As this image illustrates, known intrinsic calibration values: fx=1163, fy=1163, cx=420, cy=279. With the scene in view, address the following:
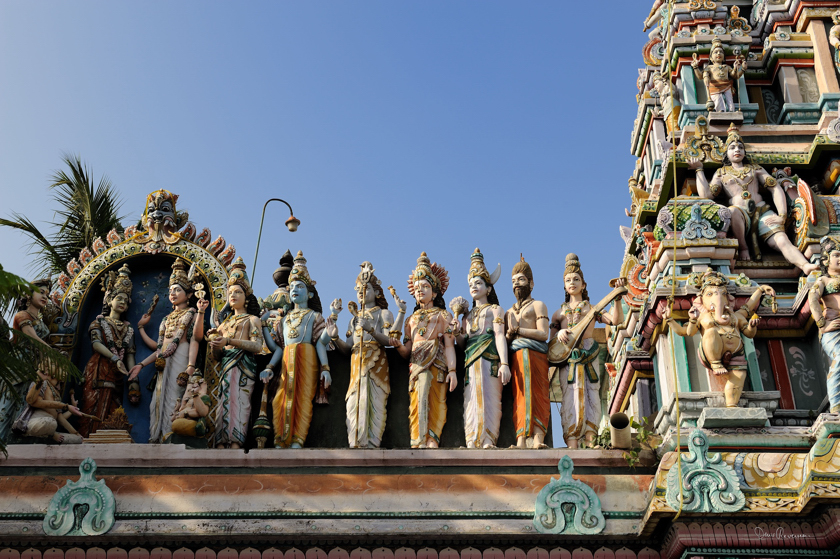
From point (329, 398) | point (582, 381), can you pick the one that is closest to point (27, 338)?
point (329, 398)

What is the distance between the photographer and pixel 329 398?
15.6 m

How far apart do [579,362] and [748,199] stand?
3.66m

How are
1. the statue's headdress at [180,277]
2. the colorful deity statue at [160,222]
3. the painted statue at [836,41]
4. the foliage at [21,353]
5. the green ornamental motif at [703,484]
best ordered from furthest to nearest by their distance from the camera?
1. the painted statue at [836,41]
2. the colorful deity statue at [160,222]
3. the statue's headdress at [180,277]
4. the green ornamental motif at [703,484]
5. the foliage at [21,353]

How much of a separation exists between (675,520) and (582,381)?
2.55m

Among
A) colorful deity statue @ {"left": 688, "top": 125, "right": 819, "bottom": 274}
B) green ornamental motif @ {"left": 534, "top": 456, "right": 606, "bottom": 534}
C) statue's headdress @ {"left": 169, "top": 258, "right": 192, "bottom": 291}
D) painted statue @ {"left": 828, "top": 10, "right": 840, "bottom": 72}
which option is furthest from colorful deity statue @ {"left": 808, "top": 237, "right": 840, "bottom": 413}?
statue's headdress @ {"left": 169, "top": 258, "right": 192, "bottom": 291}

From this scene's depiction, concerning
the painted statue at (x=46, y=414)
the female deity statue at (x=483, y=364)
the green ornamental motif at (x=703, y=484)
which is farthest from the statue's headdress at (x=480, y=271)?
the painted statue at (x=46, y=414)

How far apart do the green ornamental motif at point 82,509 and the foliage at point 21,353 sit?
0.94m

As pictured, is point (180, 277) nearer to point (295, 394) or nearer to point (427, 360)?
point (295, 394)

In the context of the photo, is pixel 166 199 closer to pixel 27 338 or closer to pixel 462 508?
pixel 27 338

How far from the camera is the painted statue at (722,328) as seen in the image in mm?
14477

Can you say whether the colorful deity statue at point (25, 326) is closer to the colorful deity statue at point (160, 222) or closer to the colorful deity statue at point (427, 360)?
the colorful deity statue at point (160, 222)

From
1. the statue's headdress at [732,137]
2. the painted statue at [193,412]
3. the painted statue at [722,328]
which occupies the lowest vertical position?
the painted statue at [193,412]

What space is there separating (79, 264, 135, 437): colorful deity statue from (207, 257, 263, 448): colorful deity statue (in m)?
1.29

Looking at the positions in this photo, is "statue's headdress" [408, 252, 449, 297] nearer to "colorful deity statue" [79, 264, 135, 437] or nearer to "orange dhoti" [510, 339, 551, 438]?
"orange dhoti" [510, 339, 551, 438]
